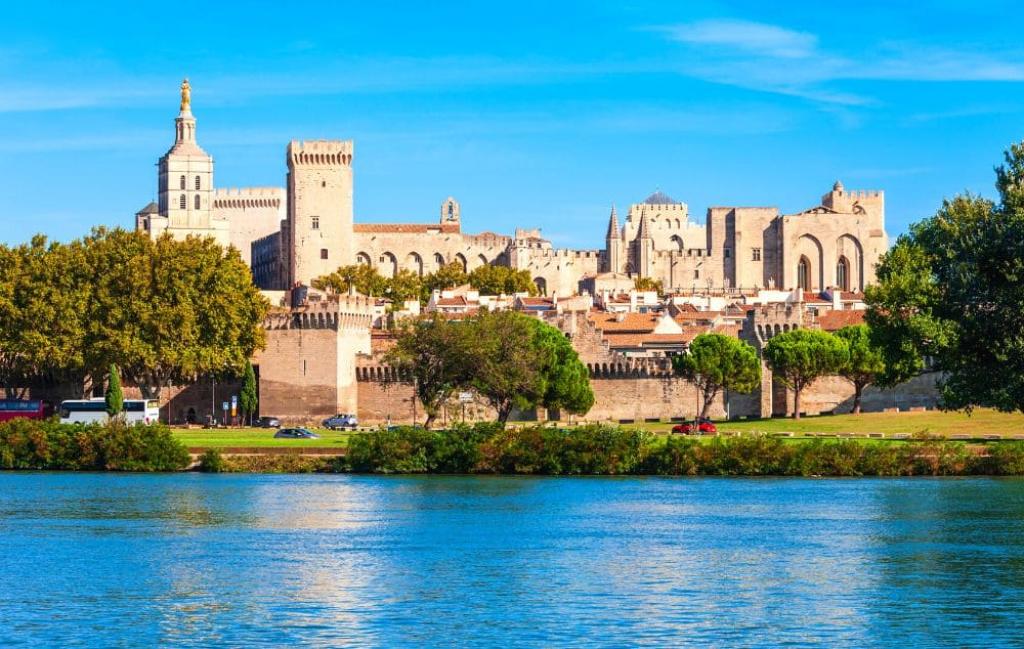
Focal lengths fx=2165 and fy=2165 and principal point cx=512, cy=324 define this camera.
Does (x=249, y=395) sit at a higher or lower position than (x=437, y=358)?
lower

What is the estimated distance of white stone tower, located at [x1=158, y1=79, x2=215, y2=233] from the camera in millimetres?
161250

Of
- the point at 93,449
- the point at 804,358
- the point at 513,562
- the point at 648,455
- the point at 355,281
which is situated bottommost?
the point at 513,562

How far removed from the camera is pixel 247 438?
70812 millimetres

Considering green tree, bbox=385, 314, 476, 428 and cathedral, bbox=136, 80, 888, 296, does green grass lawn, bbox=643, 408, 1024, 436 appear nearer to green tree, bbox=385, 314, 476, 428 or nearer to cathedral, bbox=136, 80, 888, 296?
green tree, bbox=385, 314, 476, 428

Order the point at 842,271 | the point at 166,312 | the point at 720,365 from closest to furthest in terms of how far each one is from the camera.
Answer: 1. the point at 166,312
2. the point at 720,365
3. the point at 842,271

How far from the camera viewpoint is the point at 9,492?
178 feet

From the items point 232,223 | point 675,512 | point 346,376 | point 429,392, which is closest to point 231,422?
point 346,376

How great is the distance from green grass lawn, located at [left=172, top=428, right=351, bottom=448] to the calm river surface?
7.86 meters

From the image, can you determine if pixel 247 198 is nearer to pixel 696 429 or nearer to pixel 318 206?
pixel 318 206

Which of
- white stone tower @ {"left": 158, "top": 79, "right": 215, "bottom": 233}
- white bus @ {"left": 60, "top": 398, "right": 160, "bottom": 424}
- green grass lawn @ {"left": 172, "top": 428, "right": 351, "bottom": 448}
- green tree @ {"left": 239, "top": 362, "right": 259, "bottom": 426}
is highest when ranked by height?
white stone tower @ {"left": 158, "top": 79, "right": 215, "bottom": 233}

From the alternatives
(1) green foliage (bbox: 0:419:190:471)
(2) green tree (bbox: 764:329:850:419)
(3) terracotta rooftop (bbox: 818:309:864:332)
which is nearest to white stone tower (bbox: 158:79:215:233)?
(3) terracotta rooftop (bbox: 818:309:864:332)

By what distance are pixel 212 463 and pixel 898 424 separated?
25215 millimetres

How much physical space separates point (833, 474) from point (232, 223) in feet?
433

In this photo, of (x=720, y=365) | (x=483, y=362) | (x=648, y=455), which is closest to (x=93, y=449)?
(x=648, y=455)
